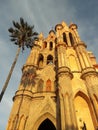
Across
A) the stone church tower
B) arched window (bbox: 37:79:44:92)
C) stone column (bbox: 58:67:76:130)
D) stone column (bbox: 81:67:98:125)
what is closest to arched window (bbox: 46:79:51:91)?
the stone church tower

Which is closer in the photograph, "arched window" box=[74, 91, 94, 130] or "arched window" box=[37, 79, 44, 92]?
"arched window" box=[74, 91, 94, 130]

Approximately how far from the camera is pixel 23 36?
1897cm

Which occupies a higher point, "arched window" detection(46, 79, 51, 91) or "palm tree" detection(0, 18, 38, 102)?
"palm tree" detection(0, 18, 38, 102)

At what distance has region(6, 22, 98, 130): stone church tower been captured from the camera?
15.3 meters

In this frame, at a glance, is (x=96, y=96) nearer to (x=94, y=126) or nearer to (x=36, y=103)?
(x=94, y=126)

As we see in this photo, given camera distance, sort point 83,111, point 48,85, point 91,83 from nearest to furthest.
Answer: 1. point 83,111
2. point 91,83
3. point 48,85

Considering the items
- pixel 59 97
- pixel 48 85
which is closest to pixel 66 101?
pixel 59 97

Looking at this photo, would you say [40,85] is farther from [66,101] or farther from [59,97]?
[66,101]

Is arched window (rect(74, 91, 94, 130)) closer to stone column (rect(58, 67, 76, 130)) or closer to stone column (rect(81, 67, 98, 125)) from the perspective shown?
stone column (rect(81, 67, 98, 125))

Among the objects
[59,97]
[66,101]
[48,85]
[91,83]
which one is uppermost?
[48,85]

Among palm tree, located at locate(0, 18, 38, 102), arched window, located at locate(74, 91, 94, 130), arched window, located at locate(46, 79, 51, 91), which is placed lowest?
arched window, located at locate(74, 91, 94, 130)

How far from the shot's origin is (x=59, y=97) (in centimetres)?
1664

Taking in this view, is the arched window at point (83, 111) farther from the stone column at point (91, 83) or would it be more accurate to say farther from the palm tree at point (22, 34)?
the palm tree at point (22, 34)

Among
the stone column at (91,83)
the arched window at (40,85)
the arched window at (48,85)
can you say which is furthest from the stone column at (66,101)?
the arched window at (40,85)
